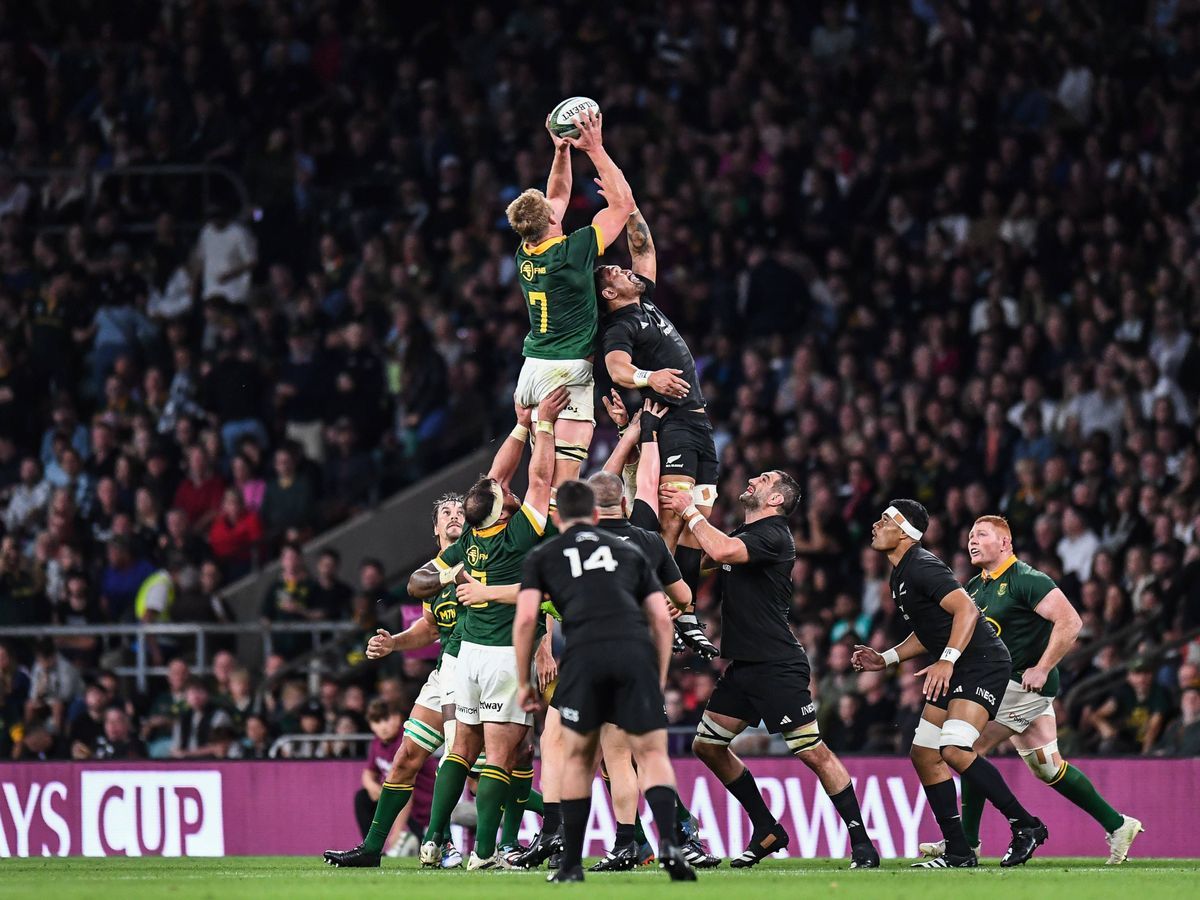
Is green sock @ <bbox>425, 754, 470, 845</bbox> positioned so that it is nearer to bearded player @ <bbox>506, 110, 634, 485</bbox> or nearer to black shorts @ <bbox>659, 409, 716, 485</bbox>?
bearded player @ <bbox>506, 110, 634, 485</bbox>

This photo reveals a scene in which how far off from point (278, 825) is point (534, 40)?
449 inches

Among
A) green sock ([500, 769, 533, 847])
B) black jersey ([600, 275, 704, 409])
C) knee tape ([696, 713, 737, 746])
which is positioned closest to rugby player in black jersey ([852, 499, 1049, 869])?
knee tape ([696, 713, 737, 746])

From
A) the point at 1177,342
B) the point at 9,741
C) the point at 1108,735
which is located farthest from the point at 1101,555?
the point at 9,741

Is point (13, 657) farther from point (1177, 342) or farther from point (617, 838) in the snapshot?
A: point (1177, 342)

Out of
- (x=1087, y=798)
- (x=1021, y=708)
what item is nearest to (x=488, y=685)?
(x=1021, y=708)

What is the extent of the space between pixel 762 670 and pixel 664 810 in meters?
2.73

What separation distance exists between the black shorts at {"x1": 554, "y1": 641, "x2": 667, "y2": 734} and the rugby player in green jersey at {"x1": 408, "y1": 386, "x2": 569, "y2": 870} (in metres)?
2.15

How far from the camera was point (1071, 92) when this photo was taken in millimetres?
23109

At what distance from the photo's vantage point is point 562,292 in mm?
14164

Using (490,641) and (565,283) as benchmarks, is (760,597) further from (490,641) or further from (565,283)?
(565,283)

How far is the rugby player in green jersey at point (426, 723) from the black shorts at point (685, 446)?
37.8 inches

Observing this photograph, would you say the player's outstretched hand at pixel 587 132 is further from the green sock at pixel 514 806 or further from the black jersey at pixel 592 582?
the green sock at pixel 514 806

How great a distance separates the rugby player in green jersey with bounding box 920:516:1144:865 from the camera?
14.6 metres

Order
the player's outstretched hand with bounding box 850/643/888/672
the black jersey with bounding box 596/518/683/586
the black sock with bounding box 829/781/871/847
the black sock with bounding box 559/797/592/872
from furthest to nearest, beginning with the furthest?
the player's outstretched hand with bounding box 850/643/888/672 → the black sock with bounding box 829/781/871/847 → the black jersey with bounding box 596/518/683/586 → the black sock with bounding box 559/797/592/872
